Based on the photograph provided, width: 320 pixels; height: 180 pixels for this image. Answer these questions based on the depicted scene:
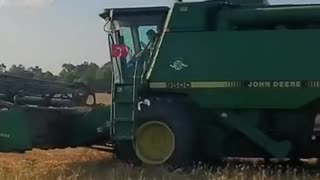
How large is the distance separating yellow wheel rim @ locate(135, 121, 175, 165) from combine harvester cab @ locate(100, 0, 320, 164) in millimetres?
14

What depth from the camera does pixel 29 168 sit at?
27.5 feet

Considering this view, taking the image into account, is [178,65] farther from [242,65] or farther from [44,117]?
[44,117]

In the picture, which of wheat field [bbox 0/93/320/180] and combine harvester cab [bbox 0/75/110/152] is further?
combine harvester cab [bbox 0/75/110/152]

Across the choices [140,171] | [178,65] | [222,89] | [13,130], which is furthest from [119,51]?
[140,171]

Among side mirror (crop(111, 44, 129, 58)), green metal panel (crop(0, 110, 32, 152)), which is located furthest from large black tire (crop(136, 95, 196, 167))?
green metal panel (crop(0, 110, 32, 152))

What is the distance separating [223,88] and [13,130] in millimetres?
3050

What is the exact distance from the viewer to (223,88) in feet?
28.6

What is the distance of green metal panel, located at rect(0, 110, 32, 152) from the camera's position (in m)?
9.38

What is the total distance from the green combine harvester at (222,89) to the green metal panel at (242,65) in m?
0.01

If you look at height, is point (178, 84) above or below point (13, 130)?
above

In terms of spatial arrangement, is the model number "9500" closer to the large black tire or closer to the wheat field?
the large black tire

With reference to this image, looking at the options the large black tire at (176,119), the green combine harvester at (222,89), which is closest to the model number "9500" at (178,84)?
the green combine harvester at (222,89)

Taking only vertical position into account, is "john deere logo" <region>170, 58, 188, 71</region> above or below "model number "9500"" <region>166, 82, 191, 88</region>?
above

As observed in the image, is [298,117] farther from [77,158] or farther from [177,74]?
[77,158]
